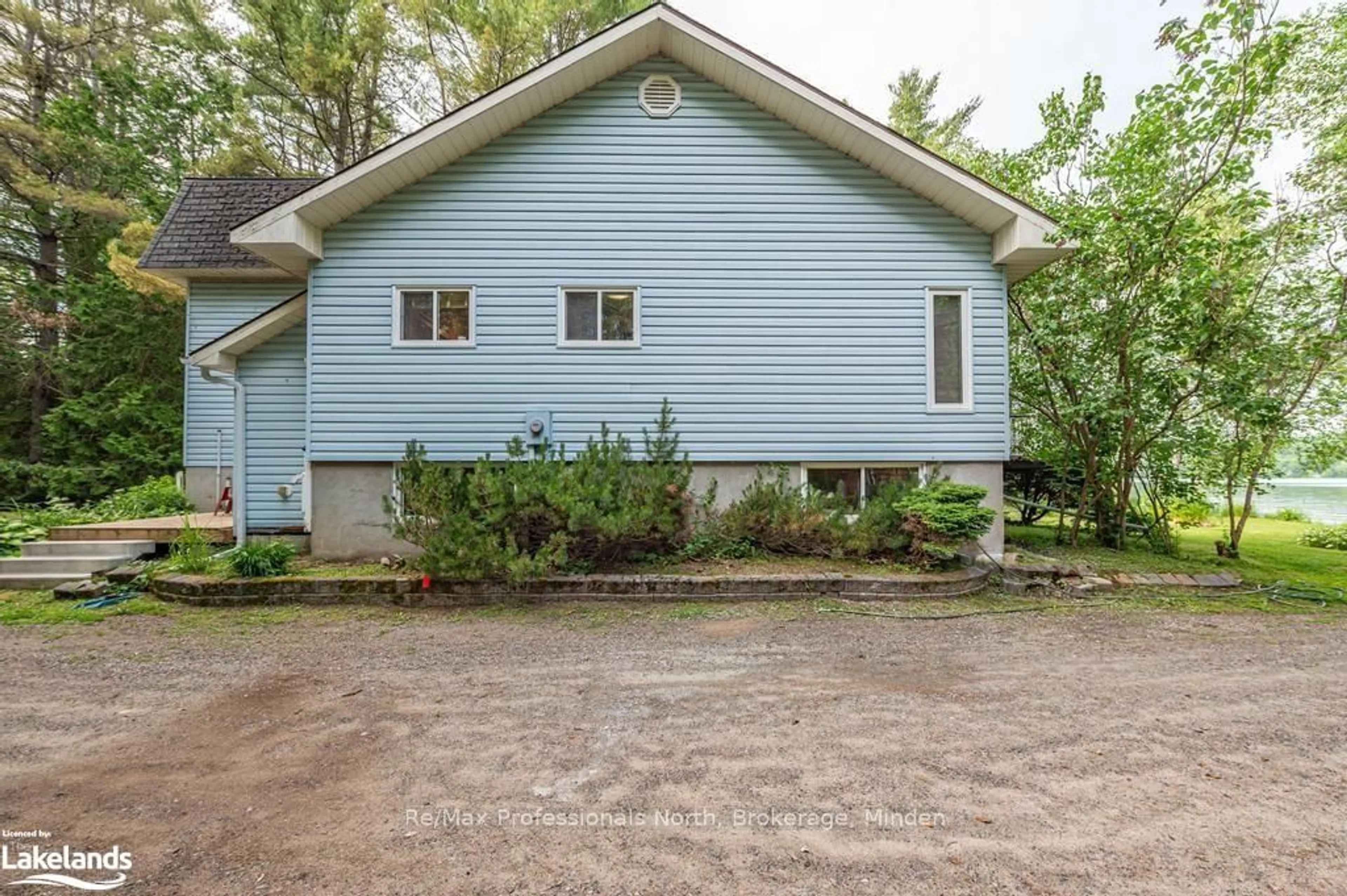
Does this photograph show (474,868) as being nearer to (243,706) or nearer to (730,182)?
(243,706)

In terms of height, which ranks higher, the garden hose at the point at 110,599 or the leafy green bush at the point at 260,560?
the leafy green bush at the point at 260,560

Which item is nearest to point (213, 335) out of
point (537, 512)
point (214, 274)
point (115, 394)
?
point (214, 274)

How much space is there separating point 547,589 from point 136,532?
614cm

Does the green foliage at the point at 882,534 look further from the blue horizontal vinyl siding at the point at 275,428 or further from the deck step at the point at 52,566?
the deck step at the point at 52,566

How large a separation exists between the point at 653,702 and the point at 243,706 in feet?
8.96

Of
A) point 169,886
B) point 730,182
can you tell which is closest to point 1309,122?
point 730,182

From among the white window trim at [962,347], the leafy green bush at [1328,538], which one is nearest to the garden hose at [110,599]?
the white window trim at [962,347]

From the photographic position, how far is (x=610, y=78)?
7.51 meters

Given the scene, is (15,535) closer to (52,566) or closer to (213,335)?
(52,566)

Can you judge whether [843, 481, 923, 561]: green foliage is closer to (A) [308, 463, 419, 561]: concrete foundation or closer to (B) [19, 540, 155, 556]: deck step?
(A) [308, 463, 419, 561]: concrete foundation

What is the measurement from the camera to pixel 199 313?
371 inches

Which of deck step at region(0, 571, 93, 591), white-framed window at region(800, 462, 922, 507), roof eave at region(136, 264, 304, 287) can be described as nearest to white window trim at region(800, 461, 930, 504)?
white-framed window at region(800, 462, 922, 507)

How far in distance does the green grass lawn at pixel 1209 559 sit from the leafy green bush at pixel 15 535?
46.1 ft

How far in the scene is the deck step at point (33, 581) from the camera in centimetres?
653
